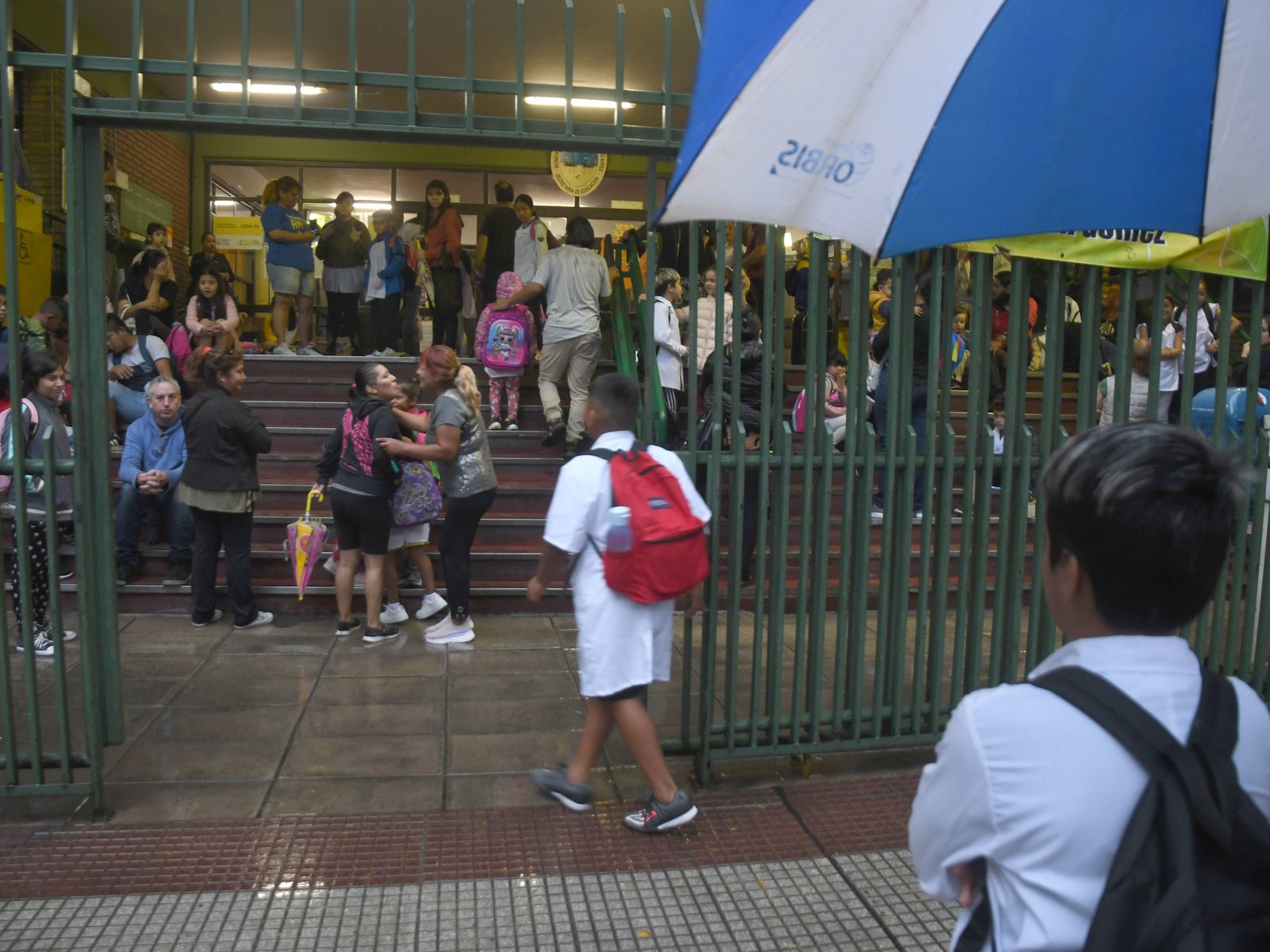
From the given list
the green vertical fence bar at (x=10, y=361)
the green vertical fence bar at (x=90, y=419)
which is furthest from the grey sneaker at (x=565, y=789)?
the green vertical fence bar at (x=10, y=361)

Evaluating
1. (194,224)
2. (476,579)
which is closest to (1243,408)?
(476,579)

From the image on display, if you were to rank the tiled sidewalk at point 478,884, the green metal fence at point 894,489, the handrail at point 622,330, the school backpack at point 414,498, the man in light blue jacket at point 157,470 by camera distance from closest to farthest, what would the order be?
the tiled sidewalk at point 478,884
the green metal fence at point 894,489
the school backpack at point 414,498
the man in light blue jacket at point 157,470
the handrail at point 622,330

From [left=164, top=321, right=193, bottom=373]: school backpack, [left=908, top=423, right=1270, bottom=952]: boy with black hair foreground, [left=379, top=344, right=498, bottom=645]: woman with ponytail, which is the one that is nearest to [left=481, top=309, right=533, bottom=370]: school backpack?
[left=379, top=344, right=498, bottom=645]: woman with ponytail

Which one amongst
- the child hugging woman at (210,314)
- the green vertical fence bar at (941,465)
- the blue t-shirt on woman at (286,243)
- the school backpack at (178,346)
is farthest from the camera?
the blue t-shirt on woman at (286,243)

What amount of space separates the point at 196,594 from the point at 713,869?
170 inches

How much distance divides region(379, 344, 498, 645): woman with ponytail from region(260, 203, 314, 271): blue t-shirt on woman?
5155 mm

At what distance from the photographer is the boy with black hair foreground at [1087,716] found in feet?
4.46

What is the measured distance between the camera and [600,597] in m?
3.93

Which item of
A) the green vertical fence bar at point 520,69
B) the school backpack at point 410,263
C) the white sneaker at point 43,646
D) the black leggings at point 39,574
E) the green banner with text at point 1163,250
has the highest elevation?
the green vertical fence bar at point 520,69

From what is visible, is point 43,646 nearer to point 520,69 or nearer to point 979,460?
point 520,69

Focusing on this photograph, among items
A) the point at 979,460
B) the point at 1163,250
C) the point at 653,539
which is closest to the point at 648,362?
the point at 653,539

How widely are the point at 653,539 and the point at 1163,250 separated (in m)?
2.52

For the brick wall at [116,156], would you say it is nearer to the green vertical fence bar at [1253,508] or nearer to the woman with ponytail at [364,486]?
the woman with ponytail at [364,486]

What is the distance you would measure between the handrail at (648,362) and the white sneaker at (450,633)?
1.68m
